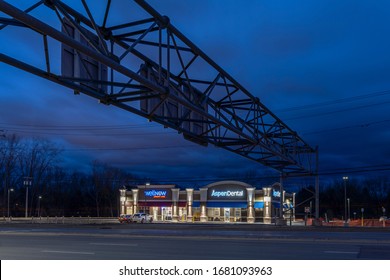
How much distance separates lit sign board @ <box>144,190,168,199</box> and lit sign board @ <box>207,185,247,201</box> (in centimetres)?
749

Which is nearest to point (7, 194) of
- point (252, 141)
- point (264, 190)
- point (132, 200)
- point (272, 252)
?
point (132, 200)

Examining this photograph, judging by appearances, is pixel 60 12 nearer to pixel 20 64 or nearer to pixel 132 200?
pixel 20 64

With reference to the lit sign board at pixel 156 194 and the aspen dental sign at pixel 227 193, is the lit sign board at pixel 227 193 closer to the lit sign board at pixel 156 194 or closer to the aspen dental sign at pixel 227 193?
the aspen dental sign at pixel 227 193

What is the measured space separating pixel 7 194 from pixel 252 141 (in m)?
81.5

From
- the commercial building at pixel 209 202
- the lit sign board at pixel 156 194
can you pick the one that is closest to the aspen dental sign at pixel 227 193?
the commercial building at pixel 209 202

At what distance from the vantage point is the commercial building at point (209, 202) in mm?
A: 65312

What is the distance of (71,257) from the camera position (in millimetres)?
16188

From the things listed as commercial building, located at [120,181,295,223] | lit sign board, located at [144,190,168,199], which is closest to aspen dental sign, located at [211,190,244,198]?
commercial building, located at [120,181,295,223]

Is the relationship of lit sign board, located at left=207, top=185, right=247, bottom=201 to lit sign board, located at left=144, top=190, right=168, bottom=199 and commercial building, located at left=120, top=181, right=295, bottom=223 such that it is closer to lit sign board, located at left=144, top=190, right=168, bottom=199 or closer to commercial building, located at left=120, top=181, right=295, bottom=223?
commercial building, located at left=120, top=181, right=295, bottom=223

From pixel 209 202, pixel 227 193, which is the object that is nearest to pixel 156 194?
pixel 209 202

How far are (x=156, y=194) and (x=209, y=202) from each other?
354 inches

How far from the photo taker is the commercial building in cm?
6531

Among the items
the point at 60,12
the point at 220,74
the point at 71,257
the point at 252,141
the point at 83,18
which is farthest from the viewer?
the point at 252,141

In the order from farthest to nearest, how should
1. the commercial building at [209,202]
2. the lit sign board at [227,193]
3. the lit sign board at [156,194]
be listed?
1. the lit sign board at [156,194]
2. the lit sign board at [227,193]
3. the commercial building at [209,202]
